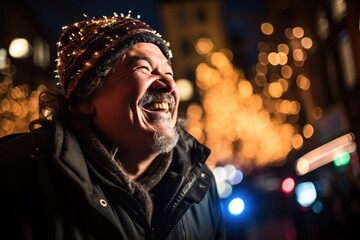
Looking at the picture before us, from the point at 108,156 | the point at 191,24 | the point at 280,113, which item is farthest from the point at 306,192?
the point at 191,24

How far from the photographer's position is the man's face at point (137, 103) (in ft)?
9.33

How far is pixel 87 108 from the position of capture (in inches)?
120

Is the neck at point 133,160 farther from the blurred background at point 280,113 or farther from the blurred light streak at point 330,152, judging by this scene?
the blurred light streak at point 330,152

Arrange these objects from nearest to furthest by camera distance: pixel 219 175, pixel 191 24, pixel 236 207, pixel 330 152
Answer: pixel 236 207, pixel 330 152, pixel 219 175, pixel 191 24

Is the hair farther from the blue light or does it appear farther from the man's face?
the blue light

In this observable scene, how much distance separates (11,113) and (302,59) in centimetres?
2339

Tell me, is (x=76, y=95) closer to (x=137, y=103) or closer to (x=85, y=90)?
(x=85, y=90)

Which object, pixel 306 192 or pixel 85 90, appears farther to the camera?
pixel 306 192

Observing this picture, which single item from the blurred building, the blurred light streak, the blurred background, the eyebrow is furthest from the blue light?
the blurred building

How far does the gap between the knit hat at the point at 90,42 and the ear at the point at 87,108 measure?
0.42 feet

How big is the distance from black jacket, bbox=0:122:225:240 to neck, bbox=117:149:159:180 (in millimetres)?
201

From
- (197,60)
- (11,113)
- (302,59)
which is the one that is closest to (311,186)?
(11,113)

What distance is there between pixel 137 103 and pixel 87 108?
0.43 m

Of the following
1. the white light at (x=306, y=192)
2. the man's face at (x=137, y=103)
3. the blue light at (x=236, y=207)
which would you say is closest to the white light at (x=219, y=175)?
the white light at (x=306, y=192)
